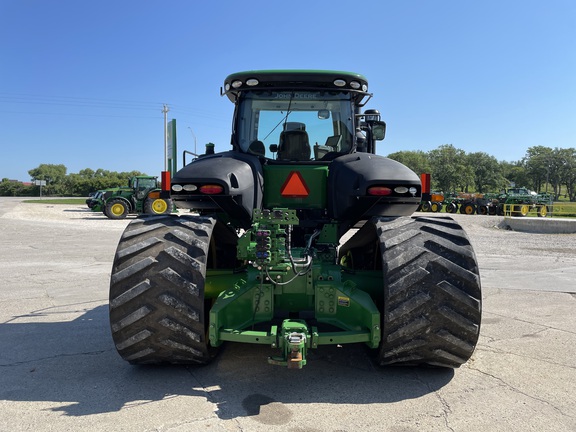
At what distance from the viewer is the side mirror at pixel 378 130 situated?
5.21 meters

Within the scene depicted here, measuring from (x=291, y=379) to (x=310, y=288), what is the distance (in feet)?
2.54

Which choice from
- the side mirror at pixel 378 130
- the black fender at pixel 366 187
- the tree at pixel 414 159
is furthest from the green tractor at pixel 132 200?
the tree at pixel 414 159

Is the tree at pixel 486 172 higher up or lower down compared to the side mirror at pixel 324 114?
higher up

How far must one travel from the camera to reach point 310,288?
3650 millimetres

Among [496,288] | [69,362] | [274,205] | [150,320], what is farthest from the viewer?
[496,288]

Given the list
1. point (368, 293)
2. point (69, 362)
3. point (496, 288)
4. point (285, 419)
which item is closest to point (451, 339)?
point (368, 293)

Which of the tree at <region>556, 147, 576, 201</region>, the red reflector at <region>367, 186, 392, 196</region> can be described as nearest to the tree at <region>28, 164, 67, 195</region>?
the red reflector at <region>367, 186, 392, 196</region>

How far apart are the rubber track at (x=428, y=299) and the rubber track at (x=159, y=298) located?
146 centimetres

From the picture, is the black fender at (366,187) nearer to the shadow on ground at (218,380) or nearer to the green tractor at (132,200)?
the shadow on ground at (218,380)

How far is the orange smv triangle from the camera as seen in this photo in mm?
4457

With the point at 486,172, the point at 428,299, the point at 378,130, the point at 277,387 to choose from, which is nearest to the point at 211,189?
the point at 277,387

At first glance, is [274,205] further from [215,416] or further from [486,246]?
[486,246]

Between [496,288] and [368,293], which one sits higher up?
[368,293]

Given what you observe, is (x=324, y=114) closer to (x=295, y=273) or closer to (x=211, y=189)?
(x=211, y=189)
